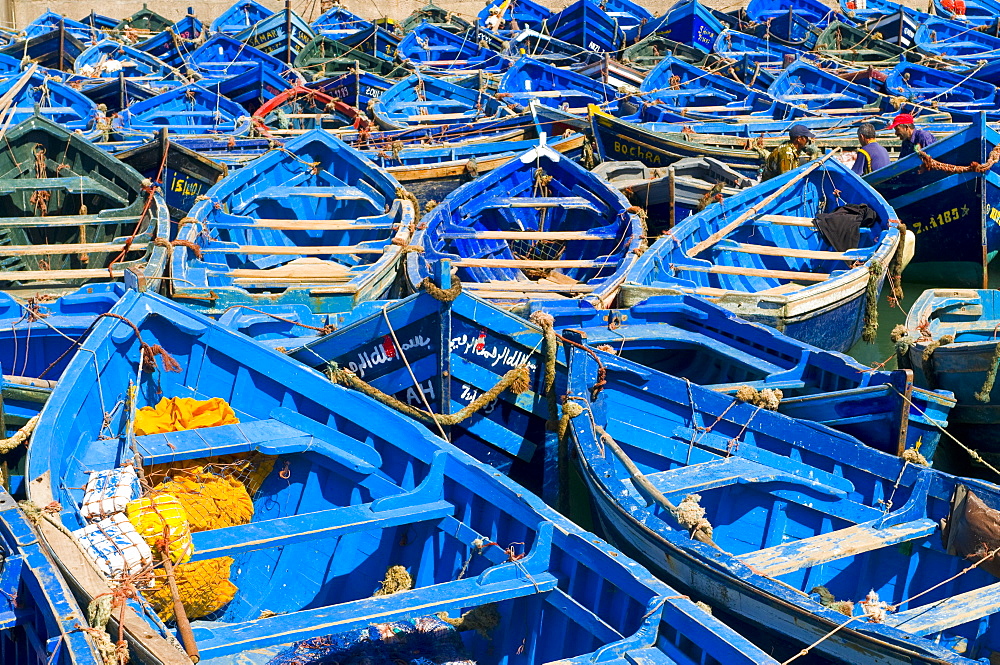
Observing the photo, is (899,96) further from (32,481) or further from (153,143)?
(32,481)

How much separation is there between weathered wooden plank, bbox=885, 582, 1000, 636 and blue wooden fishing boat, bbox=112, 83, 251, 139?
41.6 feet

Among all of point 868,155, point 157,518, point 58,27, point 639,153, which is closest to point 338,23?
point 58,27

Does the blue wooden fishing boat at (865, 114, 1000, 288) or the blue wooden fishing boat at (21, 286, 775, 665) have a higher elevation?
the blue wooden fishing boat at (865, 114, 1000, 288)

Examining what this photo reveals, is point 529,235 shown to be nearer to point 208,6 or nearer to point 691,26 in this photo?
point 691,26

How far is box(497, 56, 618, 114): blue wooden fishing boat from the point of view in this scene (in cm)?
1971

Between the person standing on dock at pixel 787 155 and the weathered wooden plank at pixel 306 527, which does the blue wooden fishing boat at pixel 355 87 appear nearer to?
the person standing on dock at pixel 787 155

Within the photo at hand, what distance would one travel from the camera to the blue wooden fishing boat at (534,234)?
11.0 m

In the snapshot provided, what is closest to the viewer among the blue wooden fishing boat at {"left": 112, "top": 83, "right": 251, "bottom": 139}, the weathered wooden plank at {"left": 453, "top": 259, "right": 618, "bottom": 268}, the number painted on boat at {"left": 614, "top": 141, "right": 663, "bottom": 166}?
the weathered wooden plank at {"left": 453, "top": 259, "right": 618, "bottom": 268}

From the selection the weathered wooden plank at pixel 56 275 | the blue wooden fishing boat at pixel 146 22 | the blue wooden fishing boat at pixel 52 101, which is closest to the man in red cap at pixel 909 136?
the weathered wooden plank at pixel 56 275

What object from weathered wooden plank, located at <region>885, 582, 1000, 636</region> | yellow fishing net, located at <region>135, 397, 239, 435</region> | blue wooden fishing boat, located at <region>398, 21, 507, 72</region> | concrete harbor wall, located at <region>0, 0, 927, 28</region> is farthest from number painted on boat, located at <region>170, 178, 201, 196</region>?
concrete harbor wall, located at <region>0, 0, 927, 28</region>

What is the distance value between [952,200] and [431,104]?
9044 millimetres

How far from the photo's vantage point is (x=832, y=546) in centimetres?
690

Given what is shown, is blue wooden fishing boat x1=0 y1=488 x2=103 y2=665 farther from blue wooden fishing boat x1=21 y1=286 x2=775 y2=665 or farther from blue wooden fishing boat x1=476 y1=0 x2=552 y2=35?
blue wooden fishing boat x1=476 y1=0 x2=552 y2=35

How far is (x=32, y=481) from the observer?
6.58 metres
